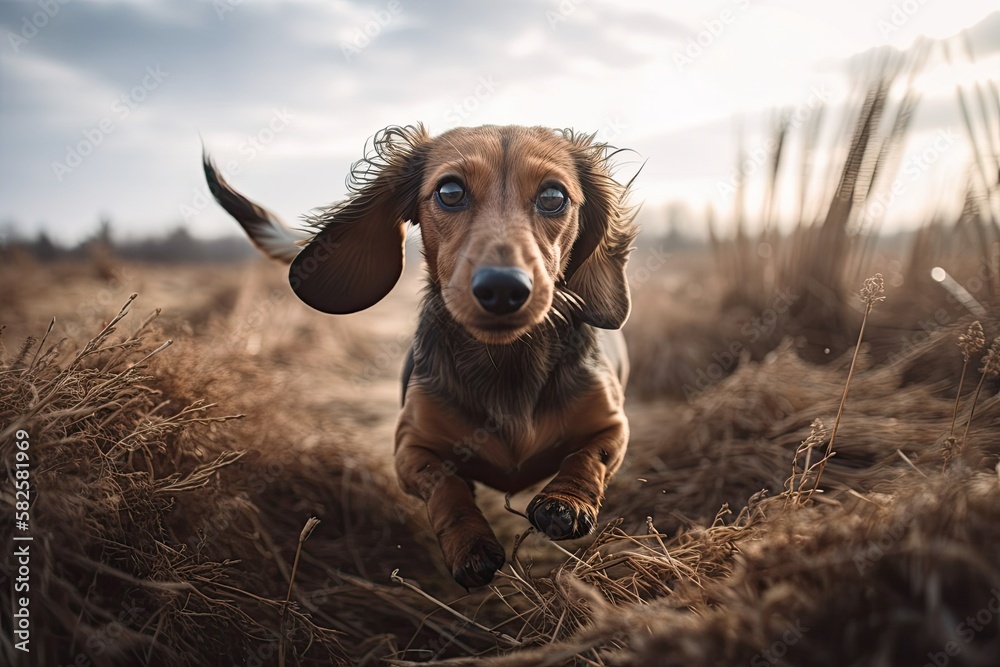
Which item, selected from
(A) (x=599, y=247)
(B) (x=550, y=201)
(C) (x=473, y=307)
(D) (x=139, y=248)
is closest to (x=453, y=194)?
(B) (x=550, y=201)

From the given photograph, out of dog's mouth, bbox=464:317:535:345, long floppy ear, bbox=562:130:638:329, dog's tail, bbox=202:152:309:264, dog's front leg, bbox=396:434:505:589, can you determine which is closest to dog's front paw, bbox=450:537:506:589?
dog's front leg, bbox=396:434:505:589

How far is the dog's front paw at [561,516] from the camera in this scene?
183 centimetres

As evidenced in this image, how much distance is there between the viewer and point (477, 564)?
5.99 ft

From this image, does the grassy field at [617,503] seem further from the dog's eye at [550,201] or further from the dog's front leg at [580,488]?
the dog's eye at [550,201]

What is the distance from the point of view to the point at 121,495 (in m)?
1.79

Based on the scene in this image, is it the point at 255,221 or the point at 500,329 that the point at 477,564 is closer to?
the point at 500,329

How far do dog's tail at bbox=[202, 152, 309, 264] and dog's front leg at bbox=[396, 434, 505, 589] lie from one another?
3.53 feet

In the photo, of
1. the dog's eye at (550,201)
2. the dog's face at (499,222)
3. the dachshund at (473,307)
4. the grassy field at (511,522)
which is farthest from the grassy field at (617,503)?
the dog's eye at (550,201)

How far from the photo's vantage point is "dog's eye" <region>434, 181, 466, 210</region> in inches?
84.4

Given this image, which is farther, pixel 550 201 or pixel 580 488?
pixel 550 201

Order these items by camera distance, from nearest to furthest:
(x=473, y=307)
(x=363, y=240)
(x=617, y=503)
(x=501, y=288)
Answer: (x=501, y=288) → (x=473, y=307) → (x=363, y=240) → (x=617, y=503)

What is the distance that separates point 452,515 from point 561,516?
0.42 metres

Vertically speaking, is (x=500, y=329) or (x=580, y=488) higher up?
(x=500, y=329)

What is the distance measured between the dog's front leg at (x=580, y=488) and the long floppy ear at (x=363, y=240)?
1.03m
